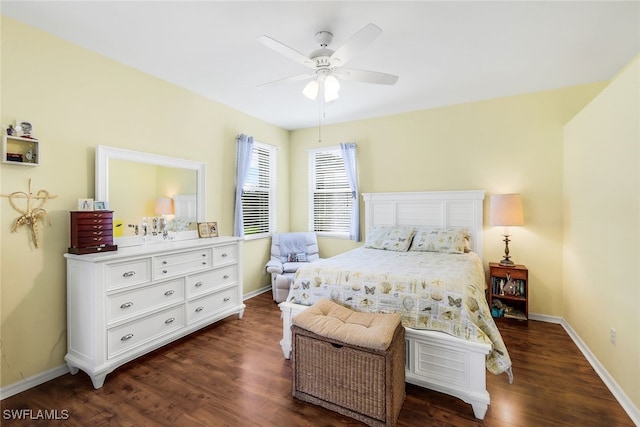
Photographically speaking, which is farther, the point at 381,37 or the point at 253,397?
the point at 381,37

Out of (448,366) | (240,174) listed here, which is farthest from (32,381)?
(448,366)

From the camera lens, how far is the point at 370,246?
12.1 feet

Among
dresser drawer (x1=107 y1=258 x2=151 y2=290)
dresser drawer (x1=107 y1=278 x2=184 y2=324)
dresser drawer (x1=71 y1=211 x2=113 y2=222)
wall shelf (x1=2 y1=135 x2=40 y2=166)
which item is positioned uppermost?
wall shelf (x1=2 y1=135 x2=40 y2=166)

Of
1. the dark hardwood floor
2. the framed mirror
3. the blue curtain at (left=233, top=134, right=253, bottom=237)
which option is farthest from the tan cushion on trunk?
the blue curtain at (left=233, top=134, right=253, bottom=237)

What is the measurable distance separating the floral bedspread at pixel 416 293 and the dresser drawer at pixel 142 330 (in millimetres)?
1146

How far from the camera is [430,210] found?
3.85m

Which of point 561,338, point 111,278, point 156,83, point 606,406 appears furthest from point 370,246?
point 156,83

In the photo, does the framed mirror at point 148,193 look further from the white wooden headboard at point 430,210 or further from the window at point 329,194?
the white wooden headboard at point 430,210

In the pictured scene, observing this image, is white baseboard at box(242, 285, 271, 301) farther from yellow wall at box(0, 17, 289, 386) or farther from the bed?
yellow wall at box(0, 17, 289, 386)

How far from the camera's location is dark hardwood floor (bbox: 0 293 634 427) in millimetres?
1770

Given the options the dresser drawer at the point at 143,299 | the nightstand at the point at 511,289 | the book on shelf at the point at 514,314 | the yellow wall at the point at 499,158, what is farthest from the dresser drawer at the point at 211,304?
the book on shelf at the point at 514,314

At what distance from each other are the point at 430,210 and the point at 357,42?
2.61 meters

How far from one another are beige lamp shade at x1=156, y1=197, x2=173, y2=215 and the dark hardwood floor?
4.45 ft

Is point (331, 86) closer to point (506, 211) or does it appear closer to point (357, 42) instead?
point (357, 42)
